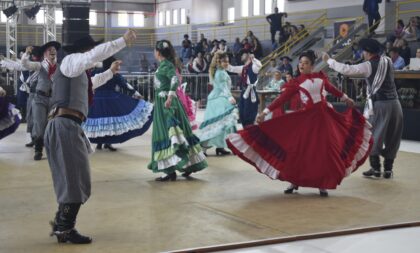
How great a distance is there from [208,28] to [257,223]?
81.3ft

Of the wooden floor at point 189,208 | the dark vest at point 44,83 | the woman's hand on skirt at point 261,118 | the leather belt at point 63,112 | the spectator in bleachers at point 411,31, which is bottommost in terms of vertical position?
the wooden floor at point 189,208

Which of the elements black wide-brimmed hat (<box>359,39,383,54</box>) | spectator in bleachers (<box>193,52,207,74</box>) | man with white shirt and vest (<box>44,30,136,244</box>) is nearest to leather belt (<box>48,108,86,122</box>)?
man with white shirt and vest (<box>44,30,136,244</box>)

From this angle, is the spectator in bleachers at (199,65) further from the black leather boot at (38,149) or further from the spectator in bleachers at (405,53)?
the black leather boot at (38,149)

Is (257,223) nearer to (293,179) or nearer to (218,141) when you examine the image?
(293,179)

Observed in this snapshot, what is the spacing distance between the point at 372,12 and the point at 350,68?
11.8 metres

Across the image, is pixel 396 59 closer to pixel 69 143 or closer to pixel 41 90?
pixel 41 90

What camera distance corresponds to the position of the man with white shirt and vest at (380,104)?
309 inches

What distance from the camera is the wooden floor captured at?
5117mm

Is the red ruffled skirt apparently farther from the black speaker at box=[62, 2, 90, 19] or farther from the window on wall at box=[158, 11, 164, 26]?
the window on wall at box=[158, 11, 164, 26]

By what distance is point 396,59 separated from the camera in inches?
563

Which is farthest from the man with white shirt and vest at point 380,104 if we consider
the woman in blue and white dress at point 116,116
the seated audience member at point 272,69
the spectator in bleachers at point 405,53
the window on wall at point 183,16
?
the window on wall at point 183,16

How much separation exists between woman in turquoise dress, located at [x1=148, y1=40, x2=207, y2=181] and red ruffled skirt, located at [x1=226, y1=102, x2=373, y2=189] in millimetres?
959

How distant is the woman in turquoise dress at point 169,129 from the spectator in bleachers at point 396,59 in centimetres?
766

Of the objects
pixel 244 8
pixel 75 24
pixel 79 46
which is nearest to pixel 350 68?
pixel 79 46
